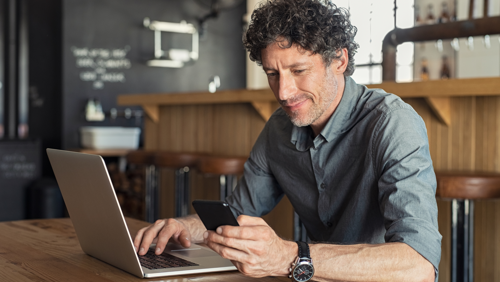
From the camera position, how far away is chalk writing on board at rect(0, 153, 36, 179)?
4.66 metres

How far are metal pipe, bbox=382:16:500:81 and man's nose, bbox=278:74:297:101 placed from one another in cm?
203

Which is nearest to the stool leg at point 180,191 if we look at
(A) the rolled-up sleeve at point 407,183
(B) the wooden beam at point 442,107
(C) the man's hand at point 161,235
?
(B) the wooden beam at point 442,107

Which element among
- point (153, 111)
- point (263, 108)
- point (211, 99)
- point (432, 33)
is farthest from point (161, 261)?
point (153, 111)

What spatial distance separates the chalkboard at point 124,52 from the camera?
5.41 meters

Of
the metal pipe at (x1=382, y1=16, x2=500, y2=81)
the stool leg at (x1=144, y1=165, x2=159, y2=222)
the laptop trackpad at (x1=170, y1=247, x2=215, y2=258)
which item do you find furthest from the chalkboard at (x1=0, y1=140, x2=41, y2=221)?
the laptop trackpad at (x1=170, y1=247, x2=215, y2=258)

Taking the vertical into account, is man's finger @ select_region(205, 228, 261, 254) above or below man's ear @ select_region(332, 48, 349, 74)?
below

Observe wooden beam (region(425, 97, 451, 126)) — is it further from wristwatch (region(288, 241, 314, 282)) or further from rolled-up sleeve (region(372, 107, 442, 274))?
wristwatch (region(288, 241, 314, 282))

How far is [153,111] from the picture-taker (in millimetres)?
4078

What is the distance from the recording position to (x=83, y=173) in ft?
3.50

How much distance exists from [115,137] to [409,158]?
4054 millimetres

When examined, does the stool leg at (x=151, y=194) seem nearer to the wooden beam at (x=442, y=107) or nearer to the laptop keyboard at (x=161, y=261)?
the wooden beam at (x=442, y=107)

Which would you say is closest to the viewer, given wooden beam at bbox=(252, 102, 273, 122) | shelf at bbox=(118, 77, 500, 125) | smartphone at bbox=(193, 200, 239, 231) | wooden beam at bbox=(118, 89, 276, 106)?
smartphone at bbox=(193, 200, 239, 231)

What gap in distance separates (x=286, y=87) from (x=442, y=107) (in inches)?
51.6

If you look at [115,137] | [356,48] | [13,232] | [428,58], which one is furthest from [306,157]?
[428,58]
